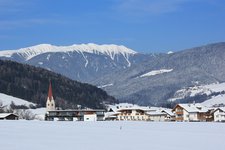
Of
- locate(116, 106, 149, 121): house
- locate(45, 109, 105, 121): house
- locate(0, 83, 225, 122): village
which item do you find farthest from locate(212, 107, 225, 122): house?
locate(45, 109, 105, 121): house

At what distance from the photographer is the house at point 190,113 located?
16181 centimetres

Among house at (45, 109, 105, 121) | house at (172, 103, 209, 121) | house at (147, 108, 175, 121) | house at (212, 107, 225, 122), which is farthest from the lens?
house at (45, 109, 105, 121)

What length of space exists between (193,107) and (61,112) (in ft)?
133

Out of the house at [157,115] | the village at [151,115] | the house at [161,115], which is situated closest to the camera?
the village at [151,115]

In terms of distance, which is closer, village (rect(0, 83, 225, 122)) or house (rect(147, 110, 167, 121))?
village (rect(0, 83, 225, 122))

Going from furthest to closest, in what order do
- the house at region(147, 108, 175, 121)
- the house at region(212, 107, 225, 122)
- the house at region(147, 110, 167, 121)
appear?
the house at region(147, 110, 167, 121) → the house at region(147, 108, 175, 121) → the house at region(212, 107, 225, 122)

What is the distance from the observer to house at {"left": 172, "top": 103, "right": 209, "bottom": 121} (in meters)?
162

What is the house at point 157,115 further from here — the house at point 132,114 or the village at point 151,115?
the house at point 132,114

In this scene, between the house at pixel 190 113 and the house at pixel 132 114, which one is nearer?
the house at pixel 190 113

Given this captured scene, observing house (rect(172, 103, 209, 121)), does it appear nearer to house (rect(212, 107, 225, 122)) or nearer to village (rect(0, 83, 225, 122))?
village (rect(0, 83, 225, 122))

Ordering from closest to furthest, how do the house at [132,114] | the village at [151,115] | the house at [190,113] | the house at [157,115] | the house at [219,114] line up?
the house at [219,114] → the house at [190,113] → the village at [151,115] → the house at [157,115] → the house at [132,114]

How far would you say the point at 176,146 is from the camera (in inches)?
1715

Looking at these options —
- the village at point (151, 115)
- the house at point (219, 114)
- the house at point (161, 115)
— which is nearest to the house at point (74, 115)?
the village at point (151, 115)

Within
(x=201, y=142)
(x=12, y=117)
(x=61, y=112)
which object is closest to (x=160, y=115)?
(x=61, y=112)
